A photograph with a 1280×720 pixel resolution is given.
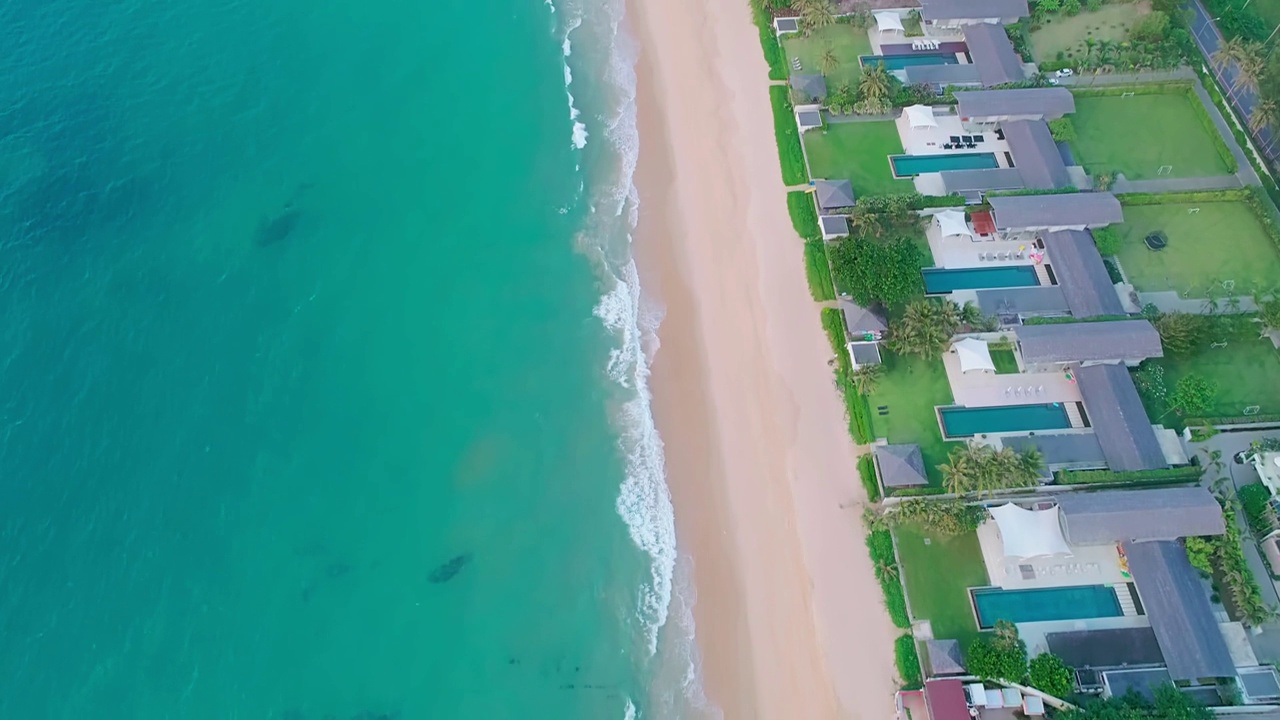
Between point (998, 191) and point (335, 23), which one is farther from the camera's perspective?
point (335, 23)

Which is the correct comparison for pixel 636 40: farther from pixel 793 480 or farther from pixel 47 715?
pixel 47 715

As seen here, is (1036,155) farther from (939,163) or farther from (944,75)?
(944,75)

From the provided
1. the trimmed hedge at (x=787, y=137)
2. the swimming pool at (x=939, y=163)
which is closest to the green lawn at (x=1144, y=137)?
the swimming pool at (x=939, y=163)

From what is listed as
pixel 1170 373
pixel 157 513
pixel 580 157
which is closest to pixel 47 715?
pixel 157 513

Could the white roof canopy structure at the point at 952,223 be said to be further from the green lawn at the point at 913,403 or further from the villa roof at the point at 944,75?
the villa roof at the point at 944,75

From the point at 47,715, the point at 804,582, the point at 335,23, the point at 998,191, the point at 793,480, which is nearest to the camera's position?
the point at 47,715
